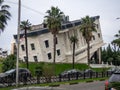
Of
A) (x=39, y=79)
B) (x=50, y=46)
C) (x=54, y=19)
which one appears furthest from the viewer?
(x=50, y=46)

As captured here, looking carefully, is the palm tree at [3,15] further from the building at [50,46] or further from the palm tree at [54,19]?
the building at [50,46]

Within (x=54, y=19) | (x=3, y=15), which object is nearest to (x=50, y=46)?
(x=54, y=19)

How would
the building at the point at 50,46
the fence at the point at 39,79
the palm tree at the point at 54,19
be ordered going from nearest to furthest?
the fence at the point at 39,79 → the palm tree at the point at 54,19 → the building at the point at 50,46

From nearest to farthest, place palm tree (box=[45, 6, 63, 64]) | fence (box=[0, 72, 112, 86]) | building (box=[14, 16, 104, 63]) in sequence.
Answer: fence (box=[0, 72, 112, 86]) < palm tree (box=[45, 6, 63, 64]) < building (box=[14, 16, 104, 63])

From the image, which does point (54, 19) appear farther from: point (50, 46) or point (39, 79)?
point (39, 79)

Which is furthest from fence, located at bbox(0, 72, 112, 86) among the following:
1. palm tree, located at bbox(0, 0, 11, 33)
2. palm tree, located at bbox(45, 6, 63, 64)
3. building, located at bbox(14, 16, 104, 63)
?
building, located at bbox(14, 16, 104, 63)

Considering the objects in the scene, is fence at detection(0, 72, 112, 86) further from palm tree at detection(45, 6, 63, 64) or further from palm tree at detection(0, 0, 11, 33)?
palm tree at detection(45, 6, 63, 64)

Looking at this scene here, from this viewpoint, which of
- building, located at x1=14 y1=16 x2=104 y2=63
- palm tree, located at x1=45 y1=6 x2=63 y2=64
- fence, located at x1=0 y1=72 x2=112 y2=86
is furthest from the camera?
building, located at x1=14 y1=16 x2=104 y2=63

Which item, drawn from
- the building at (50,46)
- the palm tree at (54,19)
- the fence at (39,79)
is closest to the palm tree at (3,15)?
the fence at (39,79)

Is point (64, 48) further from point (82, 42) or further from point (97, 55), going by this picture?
point (97, 55)

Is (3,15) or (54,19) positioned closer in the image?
(3,15)

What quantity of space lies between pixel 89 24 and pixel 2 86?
5274cm

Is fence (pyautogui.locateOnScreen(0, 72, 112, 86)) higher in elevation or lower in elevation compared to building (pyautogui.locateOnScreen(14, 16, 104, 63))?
lower

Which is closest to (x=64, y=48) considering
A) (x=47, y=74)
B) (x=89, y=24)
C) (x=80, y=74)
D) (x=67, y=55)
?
(x=67, y=55)
